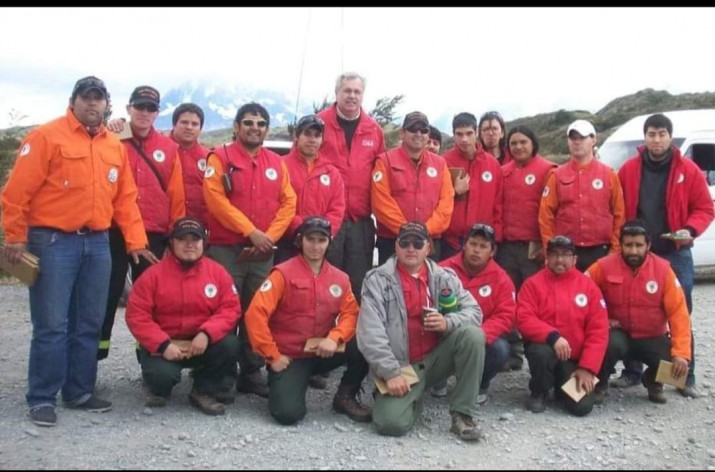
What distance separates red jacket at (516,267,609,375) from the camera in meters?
5.36

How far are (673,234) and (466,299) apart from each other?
6.69ft

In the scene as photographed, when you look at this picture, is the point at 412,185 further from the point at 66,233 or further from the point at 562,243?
the point at 66,233

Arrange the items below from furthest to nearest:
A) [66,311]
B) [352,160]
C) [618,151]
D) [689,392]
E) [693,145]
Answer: [618,151] < [693,145] < [352,160] < [689,392] < [66,311]

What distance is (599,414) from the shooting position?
17.5 feet

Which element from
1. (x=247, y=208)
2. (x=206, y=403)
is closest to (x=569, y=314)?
(x=247, y=208)

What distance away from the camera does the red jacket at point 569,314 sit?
5359 mm

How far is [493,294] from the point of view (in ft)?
18.4

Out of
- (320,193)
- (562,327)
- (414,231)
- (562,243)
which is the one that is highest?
(320,193)

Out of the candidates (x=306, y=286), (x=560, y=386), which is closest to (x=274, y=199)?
(x=306, y=286)

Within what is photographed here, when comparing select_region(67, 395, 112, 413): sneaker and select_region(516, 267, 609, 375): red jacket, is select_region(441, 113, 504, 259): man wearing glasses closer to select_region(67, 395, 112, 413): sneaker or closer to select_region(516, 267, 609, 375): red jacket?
select_region(516, 267, 609, 375): red jacket

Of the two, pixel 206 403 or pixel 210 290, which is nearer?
pixel 206 403

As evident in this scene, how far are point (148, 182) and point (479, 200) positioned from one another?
295 cm

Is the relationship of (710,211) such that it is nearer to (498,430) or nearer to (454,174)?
(454,174)

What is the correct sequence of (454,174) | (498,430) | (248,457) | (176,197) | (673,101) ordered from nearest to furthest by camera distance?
1. (248,457)
2. (498,430)
3. (176,197)
4. (454,174)
5. (673,101)
